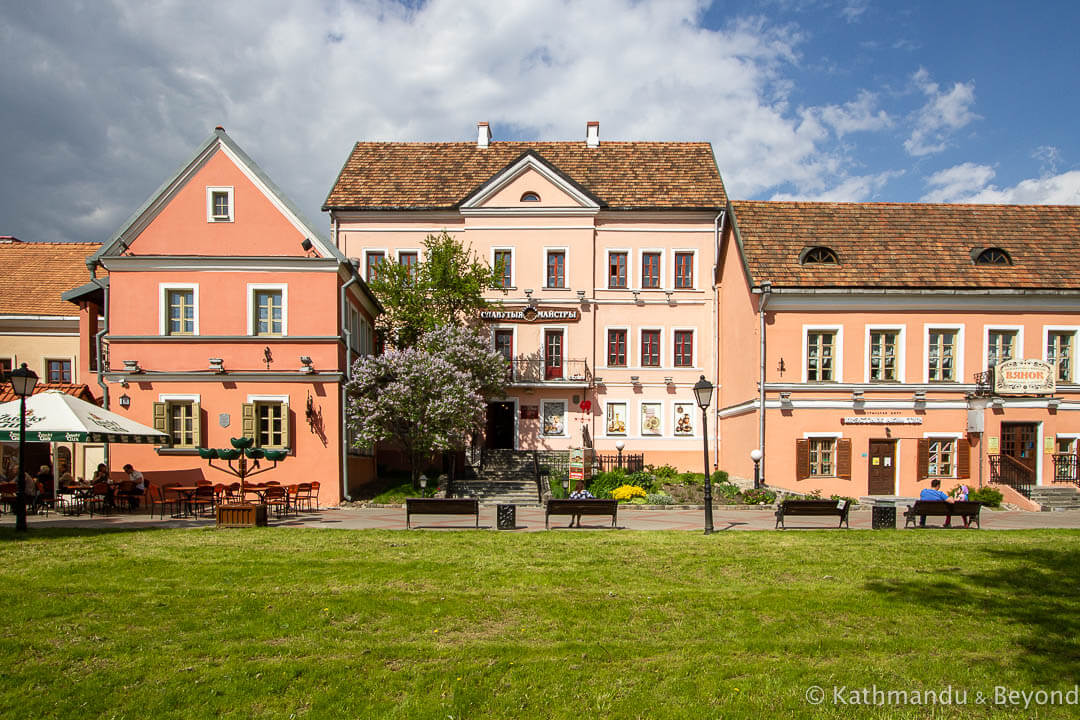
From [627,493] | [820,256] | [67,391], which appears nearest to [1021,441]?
[820,256]

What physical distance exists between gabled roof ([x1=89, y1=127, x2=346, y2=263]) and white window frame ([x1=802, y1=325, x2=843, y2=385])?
1540 centimetres

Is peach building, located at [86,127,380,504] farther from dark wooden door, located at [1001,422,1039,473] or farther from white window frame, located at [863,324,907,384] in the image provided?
dark wooden door, located at [1001,422,1039,473]

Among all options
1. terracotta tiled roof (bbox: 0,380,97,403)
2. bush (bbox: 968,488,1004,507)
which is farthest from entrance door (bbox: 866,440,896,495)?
terracotta tiled roof (bbox: 0,380,97,403)

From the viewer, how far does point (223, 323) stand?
2312 cm

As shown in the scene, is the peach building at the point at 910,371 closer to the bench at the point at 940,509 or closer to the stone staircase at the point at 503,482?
the bench at the point at 940,509

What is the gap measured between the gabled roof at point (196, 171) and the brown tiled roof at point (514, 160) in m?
9.47

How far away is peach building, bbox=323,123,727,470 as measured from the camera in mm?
32406

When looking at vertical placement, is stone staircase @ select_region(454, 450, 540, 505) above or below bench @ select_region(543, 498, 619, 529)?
below

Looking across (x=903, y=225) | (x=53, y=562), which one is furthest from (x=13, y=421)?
(x=903, y=225)

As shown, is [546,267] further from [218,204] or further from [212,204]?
[212,204]

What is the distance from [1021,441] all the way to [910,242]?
783 cm

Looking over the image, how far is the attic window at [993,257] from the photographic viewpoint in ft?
90.3

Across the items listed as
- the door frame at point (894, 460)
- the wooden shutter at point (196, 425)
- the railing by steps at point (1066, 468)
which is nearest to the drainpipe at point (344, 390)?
the wooden shutter at point (196, 425)

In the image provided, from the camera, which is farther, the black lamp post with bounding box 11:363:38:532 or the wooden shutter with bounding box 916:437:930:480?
the wooden shutter with bounding box 916:437:930:480
